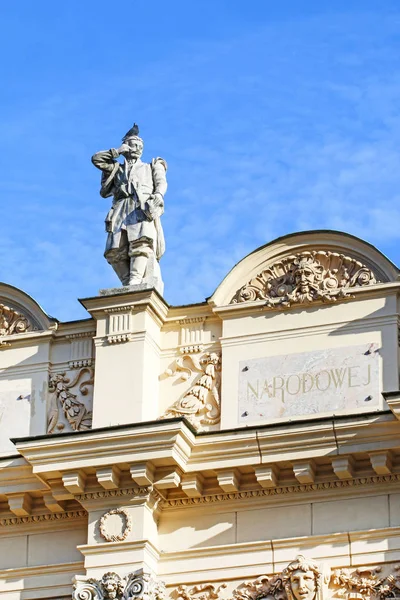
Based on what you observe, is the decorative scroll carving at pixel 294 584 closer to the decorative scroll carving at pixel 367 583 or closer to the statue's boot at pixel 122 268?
the decorative scroll carving at pixel 367 583

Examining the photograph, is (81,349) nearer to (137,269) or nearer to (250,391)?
(137,269)

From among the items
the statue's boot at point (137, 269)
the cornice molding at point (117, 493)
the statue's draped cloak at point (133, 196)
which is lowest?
the cornice molding at point (117, 493)

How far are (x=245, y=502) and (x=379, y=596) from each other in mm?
1983

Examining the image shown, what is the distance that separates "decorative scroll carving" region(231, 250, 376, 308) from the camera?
21.3 m

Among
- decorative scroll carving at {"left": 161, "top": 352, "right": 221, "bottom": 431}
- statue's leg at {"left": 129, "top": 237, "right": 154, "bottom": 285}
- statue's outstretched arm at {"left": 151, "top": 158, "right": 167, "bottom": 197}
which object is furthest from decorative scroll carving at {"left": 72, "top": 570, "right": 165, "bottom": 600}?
statue's outstretched arm at {"left": 151, "top": 158, "right": 167, "bottom": 197}

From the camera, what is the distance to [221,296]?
2178cm

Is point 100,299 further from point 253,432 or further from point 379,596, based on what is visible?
point 379,596

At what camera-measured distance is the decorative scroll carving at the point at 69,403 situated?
21656 millimetres

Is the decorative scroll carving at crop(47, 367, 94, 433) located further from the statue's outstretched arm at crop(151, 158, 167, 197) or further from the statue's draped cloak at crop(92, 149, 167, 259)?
the statue's outstretched arm at crop(151, 158, 167, 197)

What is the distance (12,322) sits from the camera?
2266cm

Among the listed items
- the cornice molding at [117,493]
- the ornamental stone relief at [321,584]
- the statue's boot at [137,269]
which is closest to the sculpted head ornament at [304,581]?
the ornamental stone relief at [321,584]

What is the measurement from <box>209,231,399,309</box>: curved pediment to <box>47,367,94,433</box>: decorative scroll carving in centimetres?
185

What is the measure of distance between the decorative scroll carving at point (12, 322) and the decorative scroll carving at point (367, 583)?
5306mm

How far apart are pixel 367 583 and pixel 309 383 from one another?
8.49ft
